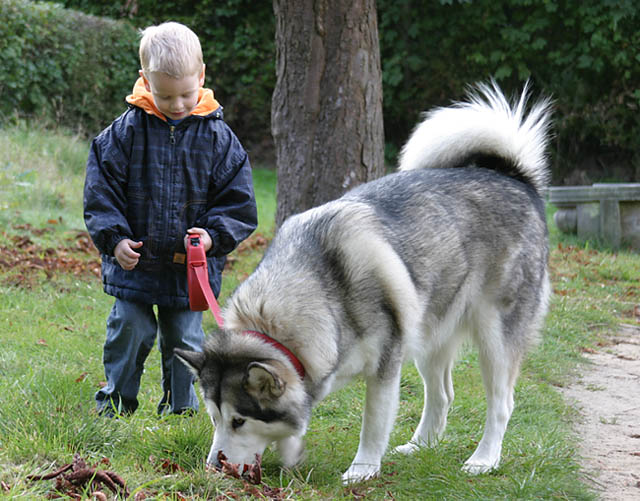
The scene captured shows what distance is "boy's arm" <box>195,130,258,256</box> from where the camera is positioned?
3189mm

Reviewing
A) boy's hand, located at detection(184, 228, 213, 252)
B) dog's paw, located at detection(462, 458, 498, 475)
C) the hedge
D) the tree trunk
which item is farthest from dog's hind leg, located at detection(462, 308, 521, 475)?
the hedge

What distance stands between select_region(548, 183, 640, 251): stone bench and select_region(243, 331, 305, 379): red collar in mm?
6594

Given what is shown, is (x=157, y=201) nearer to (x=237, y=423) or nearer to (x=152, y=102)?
(x=152, y=102)

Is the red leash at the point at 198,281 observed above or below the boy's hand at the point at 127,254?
below

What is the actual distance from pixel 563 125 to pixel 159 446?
11027 mm

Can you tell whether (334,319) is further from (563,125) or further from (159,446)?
(563,125)

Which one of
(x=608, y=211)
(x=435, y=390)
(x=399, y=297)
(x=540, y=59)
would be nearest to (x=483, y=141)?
(x=399, y=297)

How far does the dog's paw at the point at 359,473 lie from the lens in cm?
299

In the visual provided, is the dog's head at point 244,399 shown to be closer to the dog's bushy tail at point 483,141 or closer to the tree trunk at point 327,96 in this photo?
the dog's bushy tail at point 483,141

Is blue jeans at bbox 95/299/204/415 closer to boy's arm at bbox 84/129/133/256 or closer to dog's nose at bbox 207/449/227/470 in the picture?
boy's arm at bbox 84/129/133/256

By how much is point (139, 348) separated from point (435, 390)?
57.7 inches

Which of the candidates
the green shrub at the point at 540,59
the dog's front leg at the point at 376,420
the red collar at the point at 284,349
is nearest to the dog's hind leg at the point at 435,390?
the dog's front leg at the point at 376,420

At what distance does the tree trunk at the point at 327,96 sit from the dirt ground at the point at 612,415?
6.90 ft

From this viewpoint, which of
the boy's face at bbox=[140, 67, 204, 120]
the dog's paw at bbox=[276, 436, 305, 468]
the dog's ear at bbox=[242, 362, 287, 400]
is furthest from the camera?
the boy's face at bbox=[140, 67, 204, 120]
